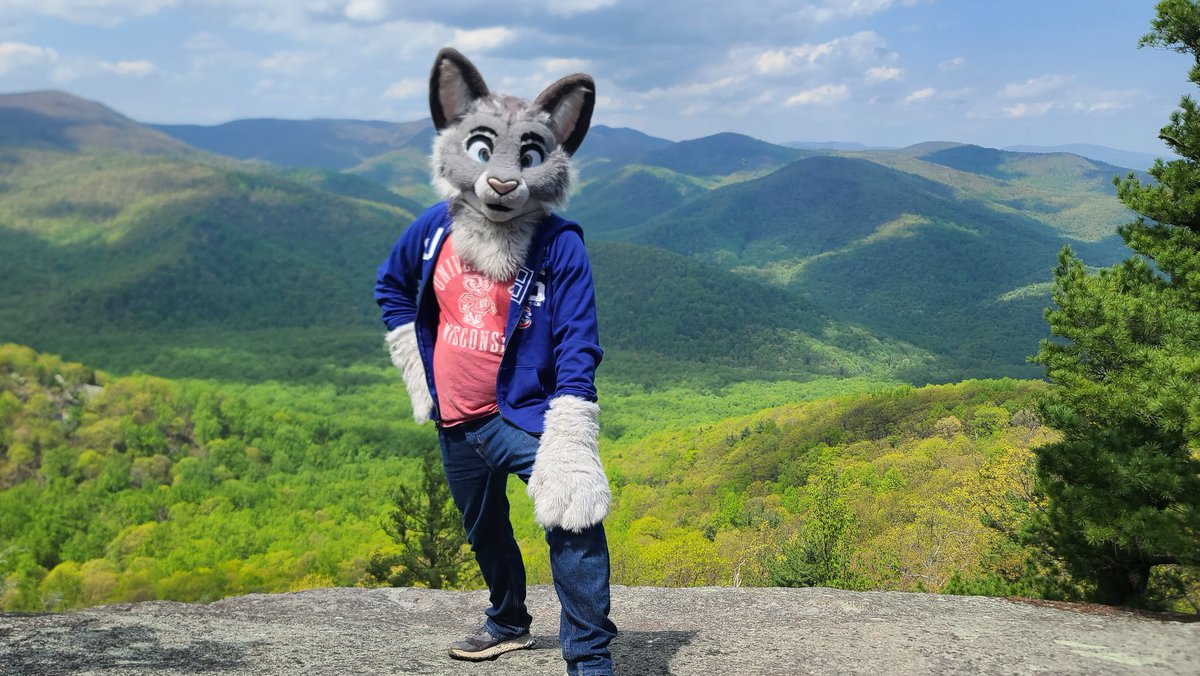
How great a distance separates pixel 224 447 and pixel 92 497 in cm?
1378

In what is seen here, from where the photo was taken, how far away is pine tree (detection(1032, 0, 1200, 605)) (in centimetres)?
546

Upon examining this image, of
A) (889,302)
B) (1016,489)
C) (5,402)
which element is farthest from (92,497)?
(889,302)

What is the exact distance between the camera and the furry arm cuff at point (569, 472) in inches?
139

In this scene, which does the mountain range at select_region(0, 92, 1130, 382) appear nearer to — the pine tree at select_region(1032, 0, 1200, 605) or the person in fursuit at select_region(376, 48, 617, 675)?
the pine tree at select_region(1032, 0, 1200, 605)

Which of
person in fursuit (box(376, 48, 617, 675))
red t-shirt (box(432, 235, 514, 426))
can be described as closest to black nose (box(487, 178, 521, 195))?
person in fursuit (box(376, 48, 617, 675))

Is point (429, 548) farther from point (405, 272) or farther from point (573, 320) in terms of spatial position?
point (573, 320)

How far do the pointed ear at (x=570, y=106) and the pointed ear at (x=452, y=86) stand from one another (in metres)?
0.36

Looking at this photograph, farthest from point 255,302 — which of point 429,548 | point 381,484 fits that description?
point 429,548

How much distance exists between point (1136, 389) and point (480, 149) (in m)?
4.89

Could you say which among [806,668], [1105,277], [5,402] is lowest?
[5,402]

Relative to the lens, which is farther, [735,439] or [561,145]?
[735,439]

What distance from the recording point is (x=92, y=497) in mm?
71062

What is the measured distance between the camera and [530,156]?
414cm

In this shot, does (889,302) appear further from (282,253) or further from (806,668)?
(806,668)
